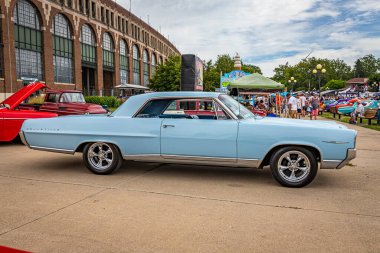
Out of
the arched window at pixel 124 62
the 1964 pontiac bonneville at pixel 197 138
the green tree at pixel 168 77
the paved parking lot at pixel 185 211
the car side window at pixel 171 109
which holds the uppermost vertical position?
the arched window at pixel 124 62

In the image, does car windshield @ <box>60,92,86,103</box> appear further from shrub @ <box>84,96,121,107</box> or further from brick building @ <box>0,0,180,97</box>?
shrub @ <box>84,96,121,107</box>

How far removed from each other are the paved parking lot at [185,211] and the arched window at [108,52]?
137 feet

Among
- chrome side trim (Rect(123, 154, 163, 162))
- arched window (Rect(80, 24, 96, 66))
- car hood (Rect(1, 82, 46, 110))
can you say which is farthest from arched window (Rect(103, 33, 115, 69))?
chrome side trim (Rect(123, 154, 163, 162))

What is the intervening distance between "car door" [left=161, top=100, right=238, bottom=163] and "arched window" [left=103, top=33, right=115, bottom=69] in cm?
4266

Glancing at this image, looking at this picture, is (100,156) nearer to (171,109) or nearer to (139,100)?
(139,100)

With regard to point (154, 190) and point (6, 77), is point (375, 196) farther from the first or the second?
point (6, 77)

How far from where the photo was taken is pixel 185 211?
426 centimetres

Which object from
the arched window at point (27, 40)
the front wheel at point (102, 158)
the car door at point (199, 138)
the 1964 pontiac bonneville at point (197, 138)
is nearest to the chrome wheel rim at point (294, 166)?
the 1964 pontiac bonneville at point (197, 138)

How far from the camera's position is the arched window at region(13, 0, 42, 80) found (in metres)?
30.0

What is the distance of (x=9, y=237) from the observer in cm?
344

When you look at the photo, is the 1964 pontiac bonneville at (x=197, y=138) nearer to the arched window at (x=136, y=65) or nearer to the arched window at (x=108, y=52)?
the arched window at (x=108, y=52)

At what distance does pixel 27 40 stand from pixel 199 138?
3078 cm

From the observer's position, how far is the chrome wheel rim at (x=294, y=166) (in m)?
5.32

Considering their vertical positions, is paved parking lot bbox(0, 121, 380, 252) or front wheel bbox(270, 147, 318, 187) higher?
front wheel bbox(270, 147, 318, 187)
